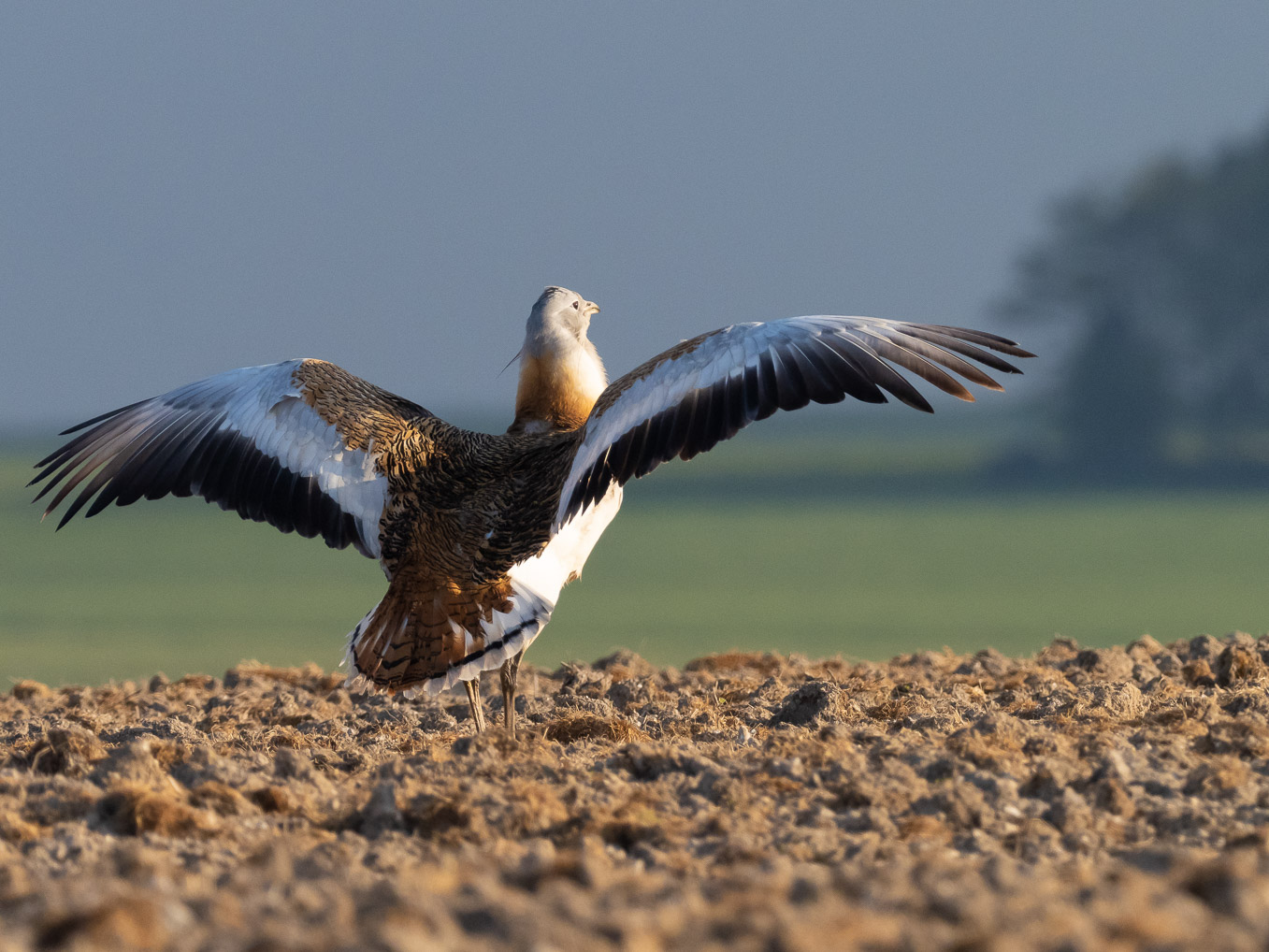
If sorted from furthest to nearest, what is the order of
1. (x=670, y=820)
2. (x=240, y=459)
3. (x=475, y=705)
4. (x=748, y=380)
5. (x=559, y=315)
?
(x=559, y=315) < (x=240, y=459) < (x=475, y=705) < (x=748, y=380) < (x=670, y=820)

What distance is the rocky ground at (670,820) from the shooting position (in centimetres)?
328

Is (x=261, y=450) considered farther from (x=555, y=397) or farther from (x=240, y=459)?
(x=555, y=397)

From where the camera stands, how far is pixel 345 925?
333 cm

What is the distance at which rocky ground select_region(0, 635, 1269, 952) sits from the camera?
328 cm

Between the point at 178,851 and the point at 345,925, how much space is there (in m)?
1.78

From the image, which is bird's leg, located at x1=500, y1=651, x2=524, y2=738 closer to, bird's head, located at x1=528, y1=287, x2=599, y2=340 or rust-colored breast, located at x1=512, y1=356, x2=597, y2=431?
rust-colored breast, located at x1=512, y1=356, x2=597, y2=431

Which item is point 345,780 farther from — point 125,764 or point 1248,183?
point 1248,183

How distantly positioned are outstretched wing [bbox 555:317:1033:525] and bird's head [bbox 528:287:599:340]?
4.21 ft

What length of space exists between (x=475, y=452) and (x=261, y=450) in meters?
1.14

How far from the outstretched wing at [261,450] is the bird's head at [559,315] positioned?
784 millimetres

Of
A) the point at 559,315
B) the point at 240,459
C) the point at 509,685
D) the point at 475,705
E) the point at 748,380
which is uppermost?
the point at 559,315

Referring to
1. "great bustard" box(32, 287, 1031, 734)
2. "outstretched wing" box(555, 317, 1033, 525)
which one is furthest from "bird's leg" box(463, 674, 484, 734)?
"outstretched wing" box(555, 317, 1033, 525)

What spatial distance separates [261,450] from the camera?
802cm

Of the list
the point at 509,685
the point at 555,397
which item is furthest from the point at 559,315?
the point at 509,685
